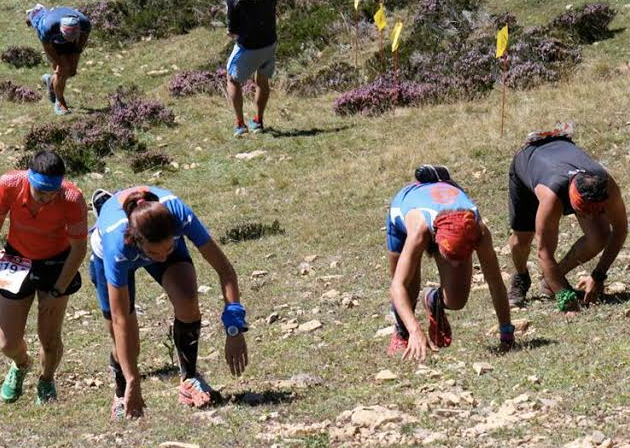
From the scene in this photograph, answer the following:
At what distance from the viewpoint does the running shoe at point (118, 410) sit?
256 inches

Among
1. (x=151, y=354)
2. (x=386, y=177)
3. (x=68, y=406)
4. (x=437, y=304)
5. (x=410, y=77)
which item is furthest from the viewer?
(x=410, y=77)

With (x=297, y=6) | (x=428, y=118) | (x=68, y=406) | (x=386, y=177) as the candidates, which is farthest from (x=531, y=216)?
(x=297, y=6)

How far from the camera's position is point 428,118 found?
14953mm

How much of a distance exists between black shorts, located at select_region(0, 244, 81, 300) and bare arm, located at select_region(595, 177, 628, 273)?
11.9ft

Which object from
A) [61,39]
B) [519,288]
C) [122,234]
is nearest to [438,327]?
[519,288]

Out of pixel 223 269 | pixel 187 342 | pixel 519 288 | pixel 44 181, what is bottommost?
pixel 519 288

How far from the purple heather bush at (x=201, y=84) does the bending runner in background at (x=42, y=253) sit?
10.2m

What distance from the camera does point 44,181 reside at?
272 inches

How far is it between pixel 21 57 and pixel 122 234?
50.2 ft

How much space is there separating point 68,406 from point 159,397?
2.12ft

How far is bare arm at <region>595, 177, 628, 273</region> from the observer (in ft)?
24.6

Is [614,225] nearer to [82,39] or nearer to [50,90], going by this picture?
[82,39]

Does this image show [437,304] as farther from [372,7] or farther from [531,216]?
[372,7]

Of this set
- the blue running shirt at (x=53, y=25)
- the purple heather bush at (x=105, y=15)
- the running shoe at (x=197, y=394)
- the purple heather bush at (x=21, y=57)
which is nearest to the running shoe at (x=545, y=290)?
the running shoe at (x=197, y=394)
